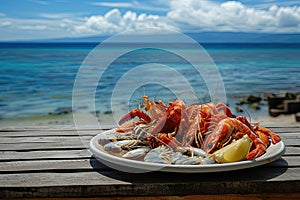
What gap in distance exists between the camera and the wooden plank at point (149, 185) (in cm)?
122

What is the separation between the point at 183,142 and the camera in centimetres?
150

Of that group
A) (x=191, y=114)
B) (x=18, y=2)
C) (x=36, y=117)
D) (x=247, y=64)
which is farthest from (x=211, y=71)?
(x=18, y=2)

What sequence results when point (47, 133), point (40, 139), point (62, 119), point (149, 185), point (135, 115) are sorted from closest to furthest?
→ point (149, 185) < point (135, 115) < point (40, 139) < point (47, 133) < point (62, 119)

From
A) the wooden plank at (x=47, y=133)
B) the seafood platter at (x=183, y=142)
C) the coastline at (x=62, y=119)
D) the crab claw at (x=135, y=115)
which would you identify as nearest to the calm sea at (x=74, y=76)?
the coastline at (x=62, y=119)

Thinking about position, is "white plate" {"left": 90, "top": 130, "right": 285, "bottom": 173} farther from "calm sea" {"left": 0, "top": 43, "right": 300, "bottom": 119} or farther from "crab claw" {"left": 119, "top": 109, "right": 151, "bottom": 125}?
"calm sea" {"left": 0, "top": 43, "right": 300, "bottom": 119}

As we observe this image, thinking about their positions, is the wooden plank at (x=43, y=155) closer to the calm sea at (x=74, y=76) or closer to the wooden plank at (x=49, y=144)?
the wooden plank at (x=49, y=144)

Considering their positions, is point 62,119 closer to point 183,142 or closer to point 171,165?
point 183,142

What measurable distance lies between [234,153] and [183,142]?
262 millimetres

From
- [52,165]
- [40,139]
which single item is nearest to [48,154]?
[52,165]

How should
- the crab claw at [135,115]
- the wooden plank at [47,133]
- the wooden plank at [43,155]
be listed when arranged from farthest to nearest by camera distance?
the wooden plank at [47,133] → the crab claw at [135,115] → the wooden plank at [43,155]

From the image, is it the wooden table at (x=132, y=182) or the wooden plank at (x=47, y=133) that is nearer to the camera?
the wooden table at (x=132, y=182)

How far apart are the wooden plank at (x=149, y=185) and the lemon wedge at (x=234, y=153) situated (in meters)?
0.06

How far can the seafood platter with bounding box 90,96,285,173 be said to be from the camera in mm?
1280

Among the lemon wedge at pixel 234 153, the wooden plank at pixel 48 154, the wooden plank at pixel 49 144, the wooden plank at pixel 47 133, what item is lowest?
the wooden plank at pixel 47 133
